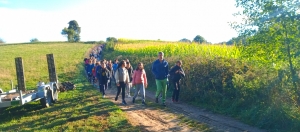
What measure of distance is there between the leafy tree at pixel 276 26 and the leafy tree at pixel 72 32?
297 ft

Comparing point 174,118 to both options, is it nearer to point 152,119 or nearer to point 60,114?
point 152,119

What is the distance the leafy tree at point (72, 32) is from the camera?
95938 mm

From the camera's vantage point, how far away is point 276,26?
7754mm

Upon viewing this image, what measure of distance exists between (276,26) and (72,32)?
9389 centimetres

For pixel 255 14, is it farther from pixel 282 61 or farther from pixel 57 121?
pixel 57 121

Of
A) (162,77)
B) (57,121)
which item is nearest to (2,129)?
(57,121)

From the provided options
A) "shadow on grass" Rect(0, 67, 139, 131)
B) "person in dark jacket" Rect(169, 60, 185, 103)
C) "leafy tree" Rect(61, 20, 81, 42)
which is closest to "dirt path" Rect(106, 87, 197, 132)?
"shadow on grass" Rect(0, 67, 139, 131)

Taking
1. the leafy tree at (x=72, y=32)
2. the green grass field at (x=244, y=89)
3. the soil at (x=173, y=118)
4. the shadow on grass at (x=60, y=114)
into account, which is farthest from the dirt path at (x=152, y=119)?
the leafy tree at (x=72, y=32)

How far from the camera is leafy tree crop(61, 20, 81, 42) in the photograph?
95.9 meters

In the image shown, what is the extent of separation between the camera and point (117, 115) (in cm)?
988

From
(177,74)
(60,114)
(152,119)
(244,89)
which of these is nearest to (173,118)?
(152,119)

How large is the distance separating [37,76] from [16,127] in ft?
54.9

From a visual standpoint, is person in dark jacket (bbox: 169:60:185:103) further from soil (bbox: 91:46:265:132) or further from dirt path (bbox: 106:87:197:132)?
dirt path (bbox: 106:87:197:132)

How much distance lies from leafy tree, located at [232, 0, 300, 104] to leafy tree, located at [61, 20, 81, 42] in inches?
3561
